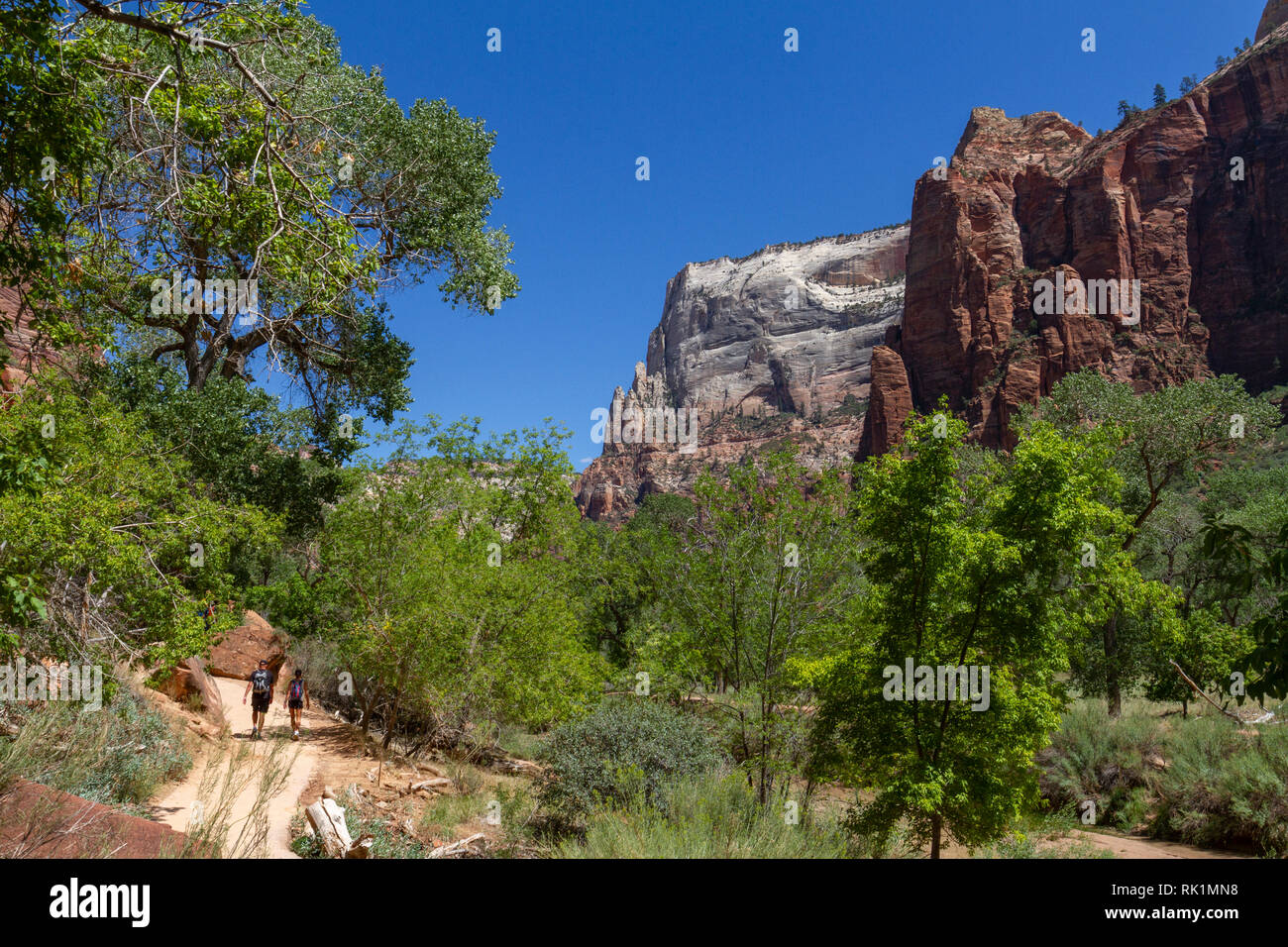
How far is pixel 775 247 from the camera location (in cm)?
18775

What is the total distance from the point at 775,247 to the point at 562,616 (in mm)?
189491

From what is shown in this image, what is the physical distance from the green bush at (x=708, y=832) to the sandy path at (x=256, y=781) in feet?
9.27

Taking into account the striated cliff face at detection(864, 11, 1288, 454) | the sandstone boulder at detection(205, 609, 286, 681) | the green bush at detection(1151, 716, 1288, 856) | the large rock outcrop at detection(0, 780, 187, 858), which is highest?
the striated cliff face at detection(864, 11, 1288, 454)

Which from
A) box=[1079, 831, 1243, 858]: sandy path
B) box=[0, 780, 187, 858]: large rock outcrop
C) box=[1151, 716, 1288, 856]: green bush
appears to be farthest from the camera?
box=[1079, 831, 1243, 858]: sandy path

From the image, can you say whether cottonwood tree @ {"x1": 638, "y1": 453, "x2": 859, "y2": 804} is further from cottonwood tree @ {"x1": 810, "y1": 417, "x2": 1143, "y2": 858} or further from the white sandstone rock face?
the white sandstone rock face

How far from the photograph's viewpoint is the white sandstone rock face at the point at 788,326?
500ft

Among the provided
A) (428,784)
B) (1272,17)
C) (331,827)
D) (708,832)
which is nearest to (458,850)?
(331,827)

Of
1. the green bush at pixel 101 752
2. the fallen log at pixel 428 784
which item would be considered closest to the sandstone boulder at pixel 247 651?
the fallen log at pixel 428 784

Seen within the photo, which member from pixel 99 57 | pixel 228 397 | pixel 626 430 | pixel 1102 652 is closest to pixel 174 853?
pixel 99 57

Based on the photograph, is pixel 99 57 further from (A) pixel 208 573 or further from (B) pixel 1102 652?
(B) pixel 1102 652

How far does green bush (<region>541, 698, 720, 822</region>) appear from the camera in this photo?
941cm

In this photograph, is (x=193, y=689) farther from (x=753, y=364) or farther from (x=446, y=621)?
(x=753, y=364)

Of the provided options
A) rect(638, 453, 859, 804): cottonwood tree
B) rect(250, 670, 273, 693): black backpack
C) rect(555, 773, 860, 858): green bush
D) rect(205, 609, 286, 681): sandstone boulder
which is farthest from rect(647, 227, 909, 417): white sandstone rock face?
rect(555, 773, 860, 858): green bush

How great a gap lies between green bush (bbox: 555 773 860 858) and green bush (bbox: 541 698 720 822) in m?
0.43
